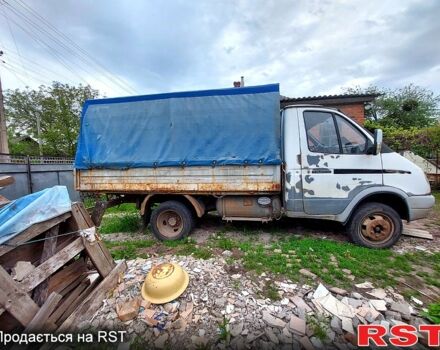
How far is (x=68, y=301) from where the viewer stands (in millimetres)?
2340

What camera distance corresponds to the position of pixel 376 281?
2.69 metres

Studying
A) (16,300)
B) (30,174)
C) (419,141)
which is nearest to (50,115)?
(30,174)

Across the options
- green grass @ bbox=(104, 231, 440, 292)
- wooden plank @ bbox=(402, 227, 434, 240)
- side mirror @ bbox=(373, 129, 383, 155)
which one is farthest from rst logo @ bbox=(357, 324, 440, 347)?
wooden plank @ bbox=(402, 227, 434, 240)

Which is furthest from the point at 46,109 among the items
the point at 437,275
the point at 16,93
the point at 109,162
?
the point at 437,275

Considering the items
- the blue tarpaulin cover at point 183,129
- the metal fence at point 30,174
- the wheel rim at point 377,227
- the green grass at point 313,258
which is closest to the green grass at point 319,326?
the green grass at point 313,258

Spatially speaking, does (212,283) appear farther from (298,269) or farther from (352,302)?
(352,302)

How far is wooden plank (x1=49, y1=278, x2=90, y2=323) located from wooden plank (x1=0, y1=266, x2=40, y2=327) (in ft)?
0.79

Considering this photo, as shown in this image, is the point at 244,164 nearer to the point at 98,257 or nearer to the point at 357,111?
the point at 98,257

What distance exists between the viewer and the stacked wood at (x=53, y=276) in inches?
72.5

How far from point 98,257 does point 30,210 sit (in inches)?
37.4

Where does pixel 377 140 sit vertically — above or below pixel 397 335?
above

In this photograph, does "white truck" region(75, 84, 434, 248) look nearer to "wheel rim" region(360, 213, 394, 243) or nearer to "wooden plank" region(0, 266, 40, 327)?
"wheel rim" region(360, 213, 394, 243)

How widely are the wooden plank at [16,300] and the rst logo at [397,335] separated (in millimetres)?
2919

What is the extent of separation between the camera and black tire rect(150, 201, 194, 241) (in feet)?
13.5
